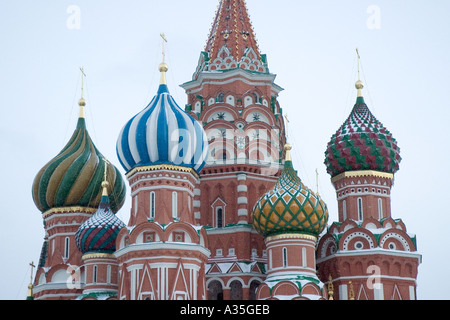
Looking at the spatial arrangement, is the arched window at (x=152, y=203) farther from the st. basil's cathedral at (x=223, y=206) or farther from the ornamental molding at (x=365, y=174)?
the ornamental molding at (x=365, y=174)

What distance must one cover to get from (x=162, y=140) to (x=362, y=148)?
22.3 feet

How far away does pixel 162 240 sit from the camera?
26891 mm

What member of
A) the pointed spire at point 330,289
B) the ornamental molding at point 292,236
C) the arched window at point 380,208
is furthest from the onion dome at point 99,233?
the arched window at point 380,208

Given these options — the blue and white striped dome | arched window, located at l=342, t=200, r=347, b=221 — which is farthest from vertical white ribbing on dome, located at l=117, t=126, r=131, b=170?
arched window, located at l=342, t=200, r=347, b=221

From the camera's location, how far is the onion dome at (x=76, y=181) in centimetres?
3262

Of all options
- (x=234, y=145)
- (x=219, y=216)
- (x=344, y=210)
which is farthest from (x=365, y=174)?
(x=219, y=216)

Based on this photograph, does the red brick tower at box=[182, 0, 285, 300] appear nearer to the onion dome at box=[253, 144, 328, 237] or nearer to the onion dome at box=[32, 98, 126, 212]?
the onion dome at box=[253, 144, 328, 237]

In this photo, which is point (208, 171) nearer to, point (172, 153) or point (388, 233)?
point (172, 153)

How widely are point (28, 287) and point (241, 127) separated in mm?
8911

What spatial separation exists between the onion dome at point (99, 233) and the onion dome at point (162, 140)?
2.14m

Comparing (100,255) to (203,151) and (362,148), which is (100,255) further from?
(362,148)

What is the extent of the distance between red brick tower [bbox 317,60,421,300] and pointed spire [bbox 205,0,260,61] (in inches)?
184

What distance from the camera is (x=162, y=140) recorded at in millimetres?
27938
